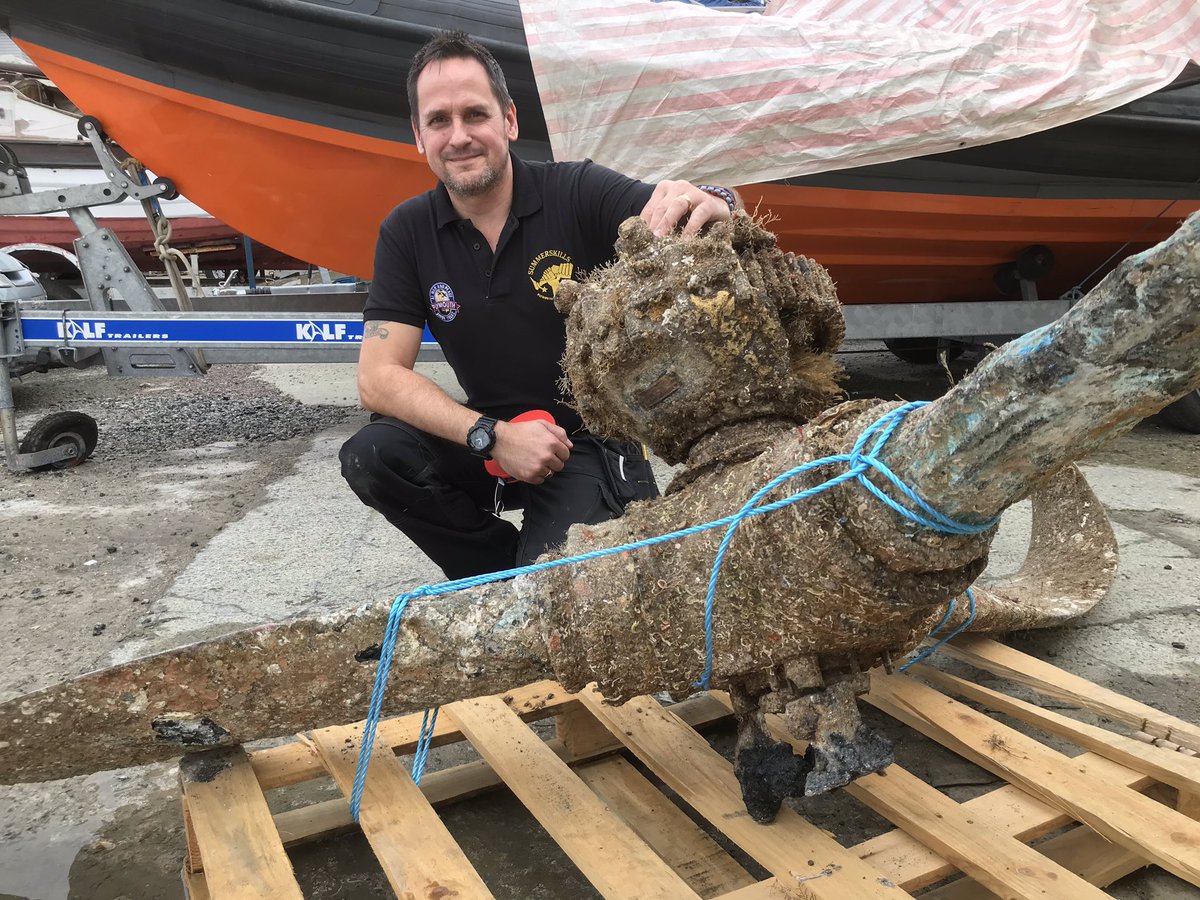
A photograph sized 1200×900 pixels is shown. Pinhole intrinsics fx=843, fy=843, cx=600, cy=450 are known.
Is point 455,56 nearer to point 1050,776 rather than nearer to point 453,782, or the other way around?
point 453,782

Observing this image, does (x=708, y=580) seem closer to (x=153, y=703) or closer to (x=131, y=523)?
(x=153, y=703)

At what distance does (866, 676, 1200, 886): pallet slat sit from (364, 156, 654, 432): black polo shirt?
1.18 m

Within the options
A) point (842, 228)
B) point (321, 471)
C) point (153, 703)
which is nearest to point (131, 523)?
point (321, 471)

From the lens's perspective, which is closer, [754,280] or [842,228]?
[754,280]

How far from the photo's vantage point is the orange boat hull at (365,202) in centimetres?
431

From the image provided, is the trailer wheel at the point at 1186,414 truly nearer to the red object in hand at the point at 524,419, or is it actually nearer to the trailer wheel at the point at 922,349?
the trailer wheel at the point at 922,349

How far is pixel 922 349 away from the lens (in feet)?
20.9

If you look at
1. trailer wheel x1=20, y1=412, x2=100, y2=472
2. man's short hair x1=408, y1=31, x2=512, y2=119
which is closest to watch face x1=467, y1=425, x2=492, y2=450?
man's short hair x1=408, y1=31, x2=512, y2=119

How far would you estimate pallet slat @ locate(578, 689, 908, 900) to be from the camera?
1406mm

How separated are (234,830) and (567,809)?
613 mm

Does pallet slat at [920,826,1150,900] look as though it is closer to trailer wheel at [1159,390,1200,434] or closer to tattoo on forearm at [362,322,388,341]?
tattoo on forearm at [362,322,388,341]

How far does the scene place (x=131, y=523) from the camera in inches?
151

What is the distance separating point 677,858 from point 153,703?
3.34 ft

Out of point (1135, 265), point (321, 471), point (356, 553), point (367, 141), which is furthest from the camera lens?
point (321, 471)
